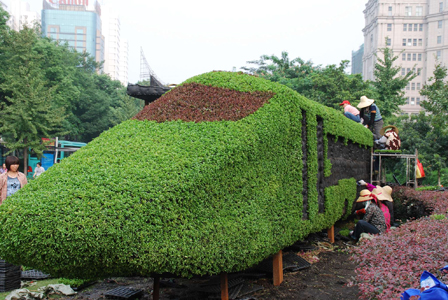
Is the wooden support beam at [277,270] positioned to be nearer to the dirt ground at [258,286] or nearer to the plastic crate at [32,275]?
the dirt ground at [258,286]

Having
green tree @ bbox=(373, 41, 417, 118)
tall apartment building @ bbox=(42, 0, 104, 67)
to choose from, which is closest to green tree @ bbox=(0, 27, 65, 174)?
green tree @ bbox=(373, 41, 417, 118)

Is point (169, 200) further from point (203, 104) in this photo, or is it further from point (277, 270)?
point (277, 270)

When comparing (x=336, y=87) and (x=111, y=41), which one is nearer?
(x=336, y=87)

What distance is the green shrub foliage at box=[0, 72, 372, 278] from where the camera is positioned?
9.73ft

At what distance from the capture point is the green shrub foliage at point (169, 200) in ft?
9.73

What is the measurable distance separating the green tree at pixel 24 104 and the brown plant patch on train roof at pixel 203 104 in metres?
23.8

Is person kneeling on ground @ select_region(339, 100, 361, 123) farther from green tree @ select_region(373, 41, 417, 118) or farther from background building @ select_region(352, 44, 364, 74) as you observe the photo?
background building @ select_region(352, 44, 364, 74)

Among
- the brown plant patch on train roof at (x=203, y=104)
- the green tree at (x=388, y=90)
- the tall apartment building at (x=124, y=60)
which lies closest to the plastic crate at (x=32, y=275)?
the brown plant patch on train roof at (x=203, y=104)

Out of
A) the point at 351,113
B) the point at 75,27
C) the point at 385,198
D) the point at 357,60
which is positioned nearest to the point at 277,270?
the point at 385,198

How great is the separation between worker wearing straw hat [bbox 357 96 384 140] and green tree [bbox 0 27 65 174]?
2231cm

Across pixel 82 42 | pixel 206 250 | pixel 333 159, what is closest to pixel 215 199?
pixel 206 250

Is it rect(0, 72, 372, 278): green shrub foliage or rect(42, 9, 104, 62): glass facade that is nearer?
rect(0, 72, 372, 278): green shrub foliage

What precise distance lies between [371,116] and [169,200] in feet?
30.6

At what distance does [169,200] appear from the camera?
3.32 meters
